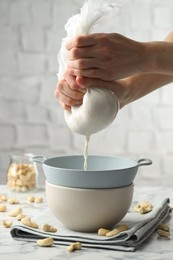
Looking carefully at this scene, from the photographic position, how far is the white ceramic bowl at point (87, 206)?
3.42 feet

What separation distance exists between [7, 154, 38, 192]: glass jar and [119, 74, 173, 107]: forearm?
33 cm

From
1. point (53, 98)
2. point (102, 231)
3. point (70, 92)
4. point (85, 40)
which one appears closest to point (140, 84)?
point (70, 92)

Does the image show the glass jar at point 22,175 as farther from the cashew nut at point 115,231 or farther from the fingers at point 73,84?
the cashew nut at point 115,231

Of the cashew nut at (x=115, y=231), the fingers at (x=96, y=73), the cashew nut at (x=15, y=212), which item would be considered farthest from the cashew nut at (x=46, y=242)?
the fingers at (x=96, y=73)

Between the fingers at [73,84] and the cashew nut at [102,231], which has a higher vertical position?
the fingers at [73,84]

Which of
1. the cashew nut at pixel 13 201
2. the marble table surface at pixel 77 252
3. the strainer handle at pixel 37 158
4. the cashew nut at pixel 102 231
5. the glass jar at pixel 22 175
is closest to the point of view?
the marble table surface at pixel 77 252

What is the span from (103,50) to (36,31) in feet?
4.70

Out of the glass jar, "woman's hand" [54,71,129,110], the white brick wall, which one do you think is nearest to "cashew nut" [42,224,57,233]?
"woman's hand" [54,71,129,110]

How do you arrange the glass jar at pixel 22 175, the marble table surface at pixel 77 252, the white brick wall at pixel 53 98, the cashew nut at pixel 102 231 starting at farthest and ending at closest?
the white brick wall at pixel 53 98
the glass jar at pixel 22 175
the cashew nut at pixel 102 231
the marble table surface at pixel 77 252

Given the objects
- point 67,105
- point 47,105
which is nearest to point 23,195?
point 67,105

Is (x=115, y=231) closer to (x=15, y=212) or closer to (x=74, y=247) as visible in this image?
(x=74, y=247)

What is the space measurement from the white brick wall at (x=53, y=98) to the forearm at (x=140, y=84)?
96 centimetres

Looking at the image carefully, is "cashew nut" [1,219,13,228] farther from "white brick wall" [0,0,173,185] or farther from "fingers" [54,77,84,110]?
"white brick wall" [0,0,173,185]

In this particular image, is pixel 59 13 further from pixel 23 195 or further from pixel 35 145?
pixel 23 195
